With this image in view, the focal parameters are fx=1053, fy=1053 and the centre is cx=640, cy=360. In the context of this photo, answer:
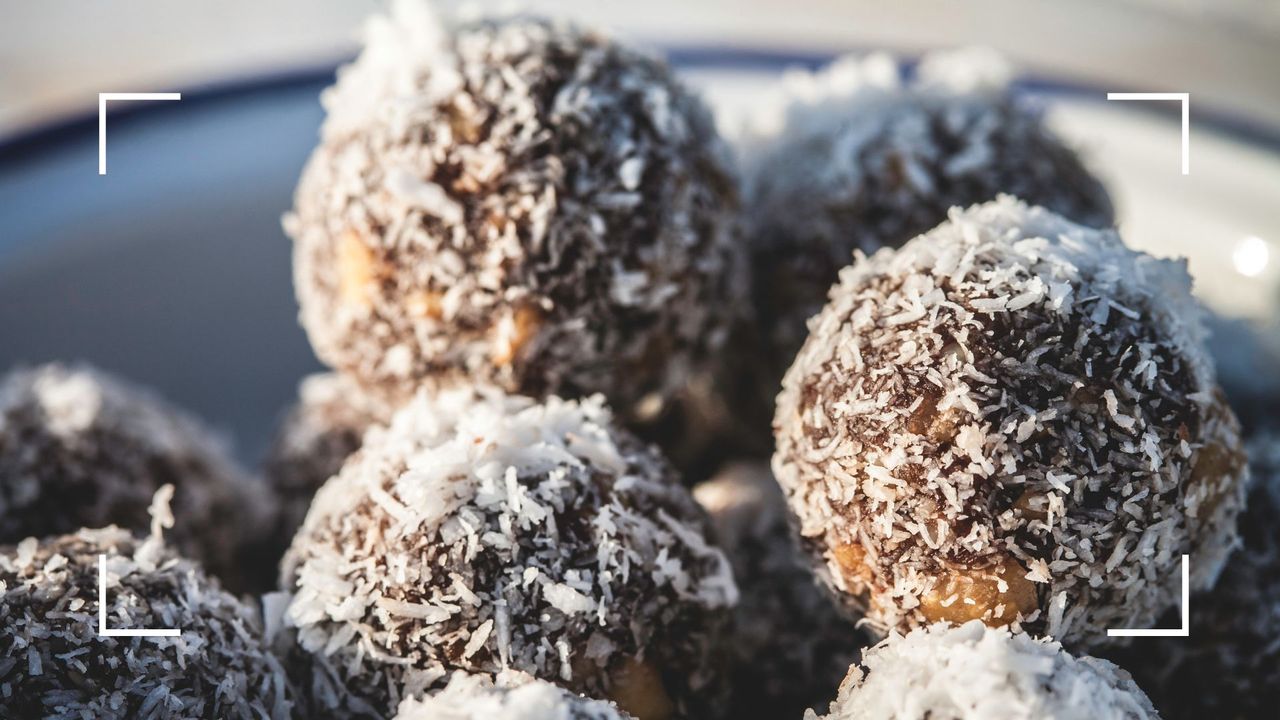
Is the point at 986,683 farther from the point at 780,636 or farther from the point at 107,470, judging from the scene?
the point at 107,470

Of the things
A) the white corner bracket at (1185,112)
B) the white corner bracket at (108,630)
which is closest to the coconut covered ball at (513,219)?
the white corner bracket at (108,630)

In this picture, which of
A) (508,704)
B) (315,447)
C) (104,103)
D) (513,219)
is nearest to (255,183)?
(104,103)

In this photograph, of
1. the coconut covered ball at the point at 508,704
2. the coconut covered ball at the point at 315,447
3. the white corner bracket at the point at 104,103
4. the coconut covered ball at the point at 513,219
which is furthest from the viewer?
the white corner bracket at the point at 104,103

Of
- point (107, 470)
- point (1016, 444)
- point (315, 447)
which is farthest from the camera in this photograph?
point (315, 447)

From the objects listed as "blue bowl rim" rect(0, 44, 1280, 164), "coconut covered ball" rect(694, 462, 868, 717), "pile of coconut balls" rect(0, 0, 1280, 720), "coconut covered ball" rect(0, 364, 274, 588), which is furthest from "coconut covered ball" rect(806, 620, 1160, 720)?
"blue bowl rim" rect(0, 44, 1280, 164)

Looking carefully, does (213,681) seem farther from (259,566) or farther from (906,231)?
(906,231)

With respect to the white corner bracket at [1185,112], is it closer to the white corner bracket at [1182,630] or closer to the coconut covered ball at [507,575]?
the white corner bracket at [1182,630]

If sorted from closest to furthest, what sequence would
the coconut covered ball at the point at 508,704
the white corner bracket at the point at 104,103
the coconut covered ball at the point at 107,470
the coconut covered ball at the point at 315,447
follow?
the coconut covered ball at the point at 508,704 → the coconut covered ball at the point at 107,470 → the coconut covered ball at the point at 315,447 → the white corner bracket at the point at 104,103
